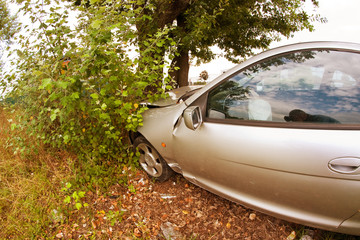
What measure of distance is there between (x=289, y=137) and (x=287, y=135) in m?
0.02

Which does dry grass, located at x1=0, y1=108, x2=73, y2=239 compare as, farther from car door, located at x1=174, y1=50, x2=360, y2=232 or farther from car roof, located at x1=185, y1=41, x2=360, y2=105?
car roof, located at x1=185, y1=41, x2=360, y2=105

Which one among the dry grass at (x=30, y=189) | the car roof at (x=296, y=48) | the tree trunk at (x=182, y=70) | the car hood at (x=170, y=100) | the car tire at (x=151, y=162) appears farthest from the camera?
the tree trunk at (x=182, y=70)

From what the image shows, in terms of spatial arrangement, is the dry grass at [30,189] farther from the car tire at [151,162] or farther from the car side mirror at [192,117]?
the car side mirror at [192,117]

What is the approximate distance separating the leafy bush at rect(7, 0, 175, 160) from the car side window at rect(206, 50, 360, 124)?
129 centimetres

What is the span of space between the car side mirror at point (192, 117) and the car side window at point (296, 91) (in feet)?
0.36

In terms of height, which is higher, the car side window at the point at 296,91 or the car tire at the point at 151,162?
the car side window at the point at 296,91

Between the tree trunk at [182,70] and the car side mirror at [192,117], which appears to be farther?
the tree trunk at [182,70]

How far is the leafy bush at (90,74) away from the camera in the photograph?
9.23 ft

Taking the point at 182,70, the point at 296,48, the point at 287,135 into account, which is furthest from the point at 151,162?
the point at 182,70

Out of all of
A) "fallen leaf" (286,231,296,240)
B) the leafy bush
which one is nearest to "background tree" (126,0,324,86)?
the leafy bush

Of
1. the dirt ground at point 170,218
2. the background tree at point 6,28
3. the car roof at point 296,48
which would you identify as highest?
the background tree at point 6,28

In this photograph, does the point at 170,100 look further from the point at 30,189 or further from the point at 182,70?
the point at 182,70

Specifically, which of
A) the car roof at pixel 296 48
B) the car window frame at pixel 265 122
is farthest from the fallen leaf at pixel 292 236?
the car roof at pixel 296 48

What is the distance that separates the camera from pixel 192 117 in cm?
223
